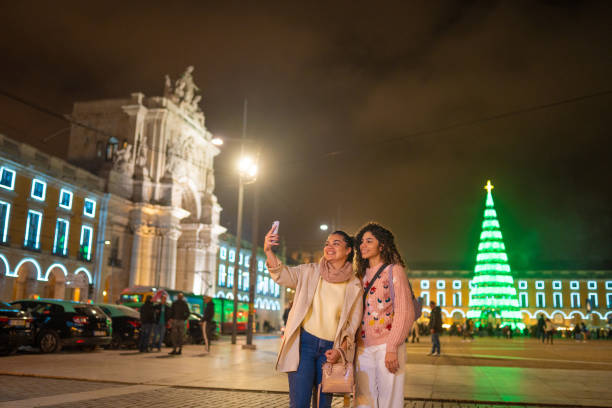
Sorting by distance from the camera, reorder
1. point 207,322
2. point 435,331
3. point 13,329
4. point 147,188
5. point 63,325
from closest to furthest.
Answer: point 13,329, point 63,325, point 207,322, point 435,331, point 147,188

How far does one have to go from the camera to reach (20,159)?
37.6 metres

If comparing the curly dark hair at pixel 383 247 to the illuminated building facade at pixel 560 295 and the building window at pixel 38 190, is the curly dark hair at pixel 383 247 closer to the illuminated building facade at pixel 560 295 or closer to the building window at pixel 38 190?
the building window at pixel 38 190

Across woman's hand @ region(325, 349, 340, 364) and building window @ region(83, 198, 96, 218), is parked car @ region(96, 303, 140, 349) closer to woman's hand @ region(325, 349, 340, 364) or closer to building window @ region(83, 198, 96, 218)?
woman's hand @ region(325, 349, 340, 364)

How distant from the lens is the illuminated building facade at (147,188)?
48.7 m

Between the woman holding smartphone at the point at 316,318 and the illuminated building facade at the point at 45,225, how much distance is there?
3636cm

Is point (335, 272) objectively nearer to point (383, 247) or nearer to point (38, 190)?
point (383, 247)

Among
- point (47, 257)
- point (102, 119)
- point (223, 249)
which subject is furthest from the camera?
point (223, 249)

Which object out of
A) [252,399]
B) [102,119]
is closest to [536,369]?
[252,399]

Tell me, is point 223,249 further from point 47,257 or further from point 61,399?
point 61,399

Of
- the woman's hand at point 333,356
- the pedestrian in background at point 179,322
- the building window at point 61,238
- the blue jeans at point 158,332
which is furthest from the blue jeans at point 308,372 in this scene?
the building window at point 61,238

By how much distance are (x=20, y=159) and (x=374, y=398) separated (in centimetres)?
3903

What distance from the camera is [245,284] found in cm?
8006

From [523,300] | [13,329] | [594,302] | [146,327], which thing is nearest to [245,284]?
[523,300]

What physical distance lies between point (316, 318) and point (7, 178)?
125 ft
